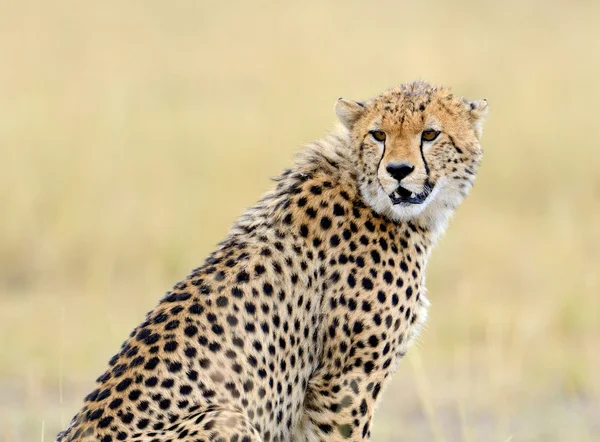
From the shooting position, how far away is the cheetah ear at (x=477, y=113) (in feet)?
14.9

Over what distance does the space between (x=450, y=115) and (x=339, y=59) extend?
28.5ft

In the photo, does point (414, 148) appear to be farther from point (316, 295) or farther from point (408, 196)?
point (316, 295)

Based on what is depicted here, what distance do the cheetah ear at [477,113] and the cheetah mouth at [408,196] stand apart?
0.39m

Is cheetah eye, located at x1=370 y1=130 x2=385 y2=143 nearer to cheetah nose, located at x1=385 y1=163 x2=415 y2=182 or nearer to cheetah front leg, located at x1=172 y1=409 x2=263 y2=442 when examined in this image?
cheetah nose, located at x1=385 y1=163 x2=415 y2=182

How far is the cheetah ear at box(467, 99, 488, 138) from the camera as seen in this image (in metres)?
4.54

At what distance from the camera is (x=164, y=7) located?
16.8 meters

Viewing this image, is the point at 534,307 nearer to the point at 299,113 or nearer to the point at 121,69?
the point at 299,113

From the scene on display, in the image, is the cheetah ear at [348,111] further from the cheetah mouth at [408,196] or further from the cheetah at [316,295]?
the cheetah mouth at [408,196]

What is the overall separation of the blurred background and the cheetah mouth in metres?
1.08

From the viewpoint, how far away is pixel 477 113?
4.54m

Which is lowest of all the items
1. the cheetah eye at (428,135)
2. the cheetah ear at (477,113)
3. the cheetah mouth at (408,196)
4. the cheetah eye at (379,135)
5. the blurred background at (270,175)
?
the blurred background at (270,175)

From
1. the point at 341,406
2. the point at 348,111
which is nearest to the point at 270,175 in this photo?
the point at 348,111

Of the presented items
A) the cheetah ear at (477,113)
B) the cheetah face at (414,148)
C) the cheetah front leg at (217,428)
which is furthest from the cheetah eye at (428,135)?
Result: the cheetah front leg at (217,428)

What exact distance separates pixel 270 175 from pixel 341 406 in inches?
219
